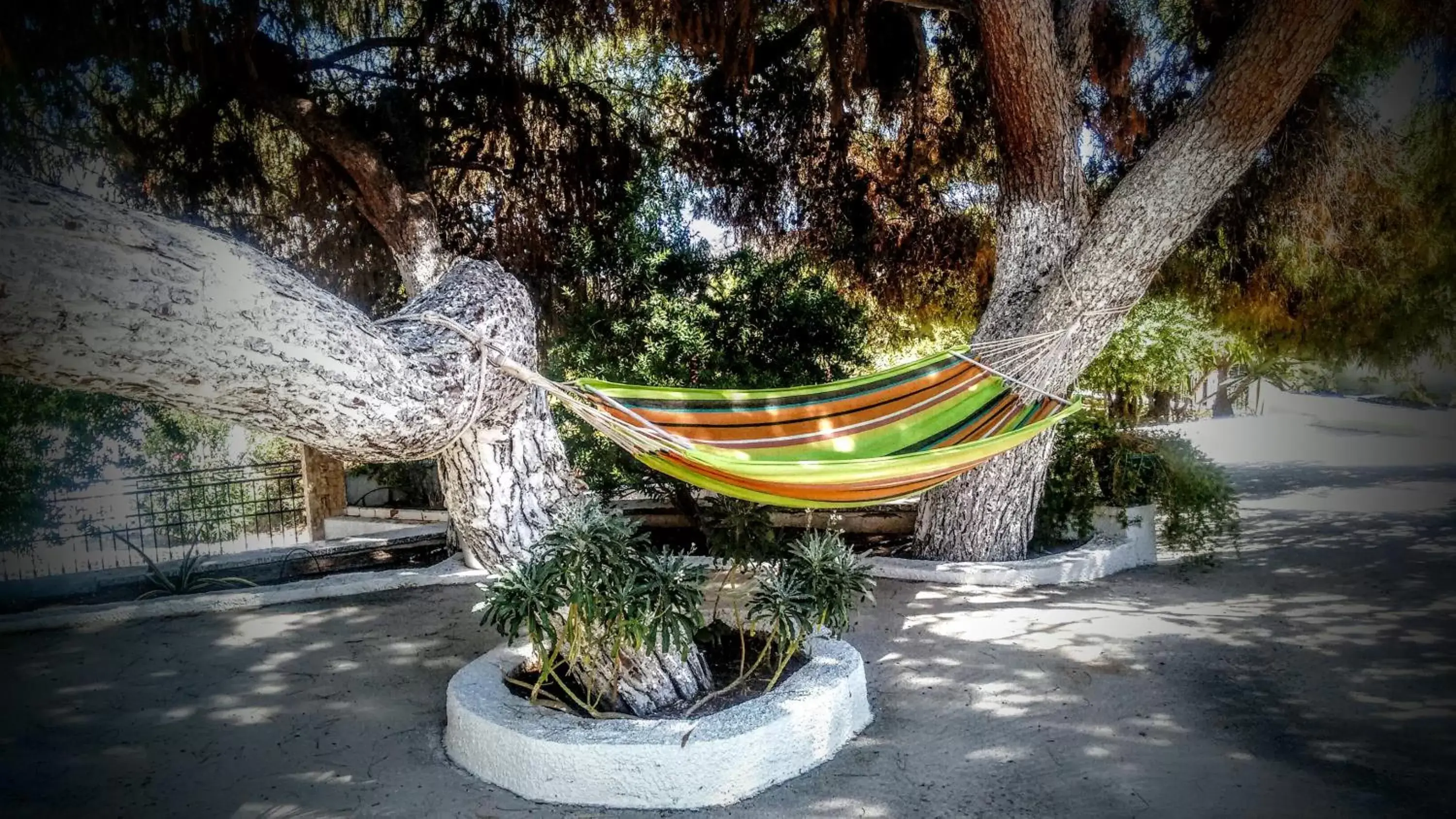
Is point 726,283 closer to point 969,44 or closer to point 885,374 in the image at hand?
point 885,374

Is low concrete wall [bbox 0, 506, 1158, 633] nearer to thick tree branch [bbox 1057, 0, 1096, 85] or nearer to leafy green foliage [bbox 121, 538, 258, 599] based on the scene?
leafy green foliage [bbox 121, 538, 258, 599]

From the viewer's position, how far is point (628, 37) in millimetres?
4332

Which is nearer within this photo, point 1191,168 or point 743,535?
point 1191,168

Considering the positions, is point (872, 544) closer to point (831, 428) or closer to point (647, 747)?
point (831, 428)

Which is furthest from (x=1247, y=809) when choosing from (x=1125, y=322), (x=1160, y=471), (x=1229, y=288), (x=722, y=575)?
(x=1125, y=322)

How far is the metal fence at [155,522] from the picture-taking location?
629 centimetres

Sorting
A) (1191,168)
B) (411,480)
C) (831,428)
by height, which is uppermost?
(1191,168)

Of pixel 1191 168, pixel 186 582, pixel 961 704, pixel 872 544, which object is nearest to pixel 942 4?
pixel 1191 168

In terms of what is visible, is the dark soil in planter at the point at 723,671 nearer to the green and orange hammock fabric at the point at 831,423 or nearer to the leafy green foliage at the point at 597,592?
the leafy green foliage at the point at 597,592

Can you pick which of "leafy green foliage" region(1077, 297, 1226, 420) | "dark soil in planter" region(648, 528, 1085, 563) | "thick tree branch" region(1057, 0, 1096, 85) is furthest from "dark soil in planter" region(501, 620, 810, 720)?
"leafy green foliage" region(1077, 297, 1226, 420)

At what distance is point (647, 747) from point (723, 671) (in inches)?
30.6

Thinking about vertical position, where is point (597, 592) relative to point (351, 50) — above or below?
below

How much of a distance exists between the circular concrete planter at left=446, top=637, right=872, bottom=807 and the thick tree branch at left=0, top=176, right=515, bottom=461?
2.47ft

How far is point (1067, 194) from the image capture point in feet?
13.1
